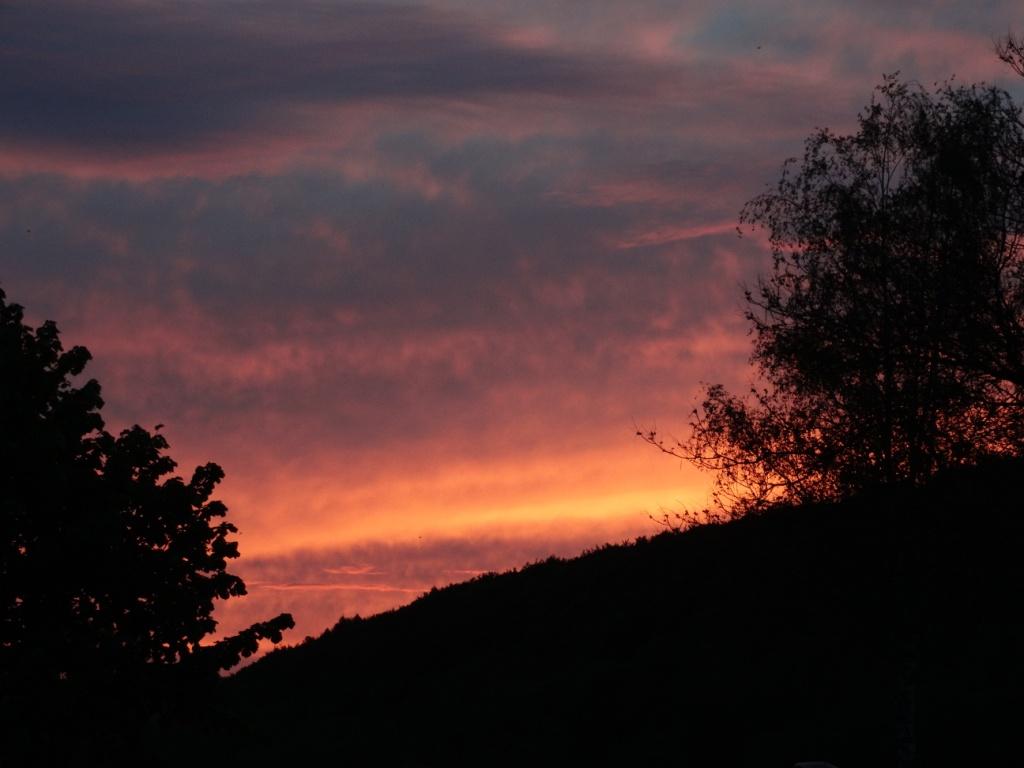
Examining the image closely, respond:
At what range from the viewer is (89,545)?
1356 inches

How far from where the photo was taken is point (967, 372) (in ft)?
92.8

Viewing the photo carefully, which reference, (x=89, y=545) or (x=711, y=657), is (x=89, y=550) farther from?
(x=711, y=657)

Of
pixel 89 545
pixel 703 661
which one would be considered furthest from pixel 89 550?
pixel 703 661

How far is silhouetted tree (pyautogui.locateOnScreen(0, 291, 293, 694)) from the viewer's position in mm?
34031

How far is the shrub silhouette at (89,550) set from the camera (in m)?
33.9

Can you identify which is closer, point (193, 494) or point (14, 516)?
point (14, 516)

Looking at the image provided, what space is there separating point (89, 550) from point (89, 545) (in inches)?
18.4

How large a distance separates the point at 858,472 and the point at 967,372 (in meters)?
3.25

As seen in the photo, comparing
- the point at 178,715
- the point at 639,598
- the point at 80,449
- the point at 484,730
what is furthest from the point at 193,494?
the point at 639,598

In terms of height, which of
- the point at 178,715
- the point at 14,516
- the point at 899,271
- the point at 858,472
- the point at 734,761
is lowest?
the point at 734,761

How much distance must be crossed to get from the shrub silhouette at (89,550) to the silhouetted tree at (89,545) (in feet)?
0.12

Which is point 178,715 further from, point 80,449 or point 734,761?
point 734,761

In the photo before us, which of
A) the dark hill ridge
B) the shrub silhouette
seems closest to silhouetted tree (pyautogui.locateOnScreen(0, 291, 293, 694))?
the shrub silhouette

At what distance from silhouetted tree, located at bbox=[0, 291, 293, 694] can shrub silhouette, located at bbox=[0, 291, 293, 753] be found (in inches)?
1.4
